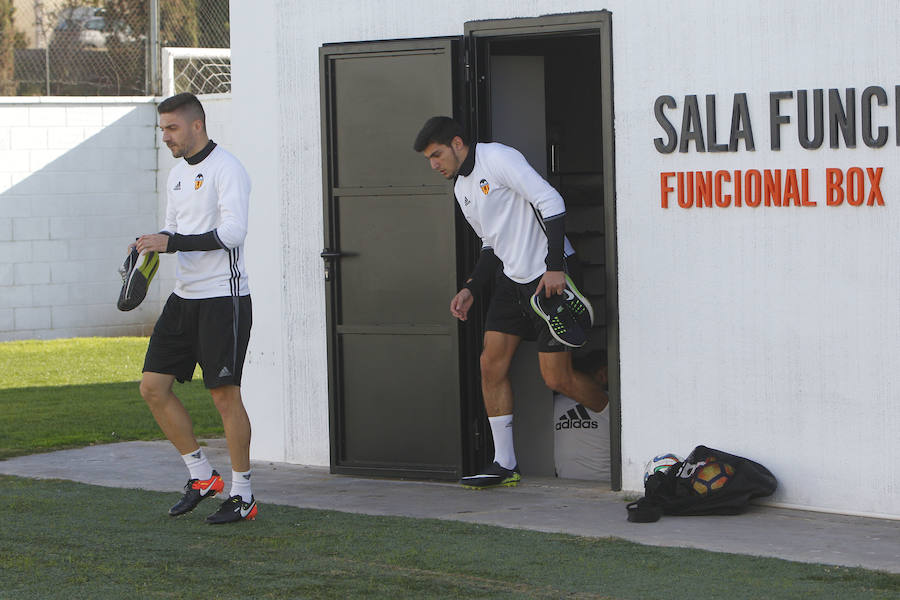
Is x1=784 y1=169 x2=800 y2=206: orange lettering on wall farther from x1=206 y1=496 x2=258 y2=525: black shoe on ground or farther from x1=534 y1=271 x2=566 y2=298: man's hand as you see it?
x1=206 y1=496 x2=258 y2=525: black shoe on ground

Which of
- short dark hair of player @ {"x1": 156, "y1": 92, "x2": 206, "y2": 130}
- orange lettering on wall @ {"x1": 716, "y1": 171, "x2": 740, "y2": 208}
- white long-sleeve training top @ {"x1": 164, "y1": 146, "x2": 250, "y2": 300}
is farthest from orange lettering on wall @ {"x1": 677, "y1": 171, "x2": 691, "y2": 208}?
short dark hair of player @ {"x1": 156, "y1": 92, "x2": 206, "y2": 130}

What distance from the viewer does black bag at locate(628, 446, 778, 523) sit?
262 inches

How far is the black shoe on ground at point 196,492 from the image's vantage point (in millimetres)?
6789

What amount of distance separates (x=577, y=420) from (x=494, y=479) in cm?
71

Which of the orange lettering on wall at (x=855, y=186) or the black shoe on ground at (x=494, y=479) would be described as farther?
the black shoe on ground at (x=494, y=479)

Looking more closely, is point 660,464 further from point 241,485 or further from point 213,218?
point 213,218

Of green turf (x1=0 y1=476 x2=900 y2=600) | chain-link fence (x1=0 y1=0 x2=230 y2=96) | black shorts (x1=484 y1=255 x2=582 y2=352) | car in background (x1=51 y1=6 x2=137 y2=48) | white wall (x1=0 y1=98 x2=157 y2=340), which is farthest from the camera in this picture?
car in background (x1=51 y1=6 x2=137 y2=48)

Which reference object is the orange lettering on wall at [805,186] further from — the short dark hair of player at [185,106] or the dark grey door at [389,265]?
the short dark hair of player at [185,106]

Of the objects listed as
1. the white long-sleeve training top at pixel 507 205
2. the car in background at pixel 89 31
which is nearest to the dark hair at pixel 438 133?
the white long-sleeve training top at pixel 507 205

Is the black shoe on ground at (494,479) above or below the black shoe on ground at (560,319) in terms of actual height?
below

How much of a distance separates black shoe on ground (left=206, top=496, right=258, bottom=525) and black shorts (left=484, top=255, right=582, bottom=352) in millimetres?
1700

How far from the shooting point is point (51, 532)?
6410mm

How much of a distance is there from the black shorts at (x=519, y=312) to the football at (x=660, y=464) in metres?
0.79

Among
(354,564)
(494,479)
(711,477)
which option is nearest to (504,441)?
(494,479)
